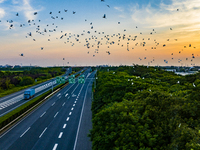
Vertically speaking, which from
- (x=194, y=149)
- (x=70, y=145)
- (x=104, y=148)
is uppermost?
(x=194, y=149)

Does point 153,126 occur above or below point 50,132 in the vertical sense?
above

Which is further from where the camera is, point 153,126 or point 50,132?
point 50,132

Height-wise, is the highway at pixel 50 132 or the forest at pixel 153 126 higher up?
the forest at pixel 153 126

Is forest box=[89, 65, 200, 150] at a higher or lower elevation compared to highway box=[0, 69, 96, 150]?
higher

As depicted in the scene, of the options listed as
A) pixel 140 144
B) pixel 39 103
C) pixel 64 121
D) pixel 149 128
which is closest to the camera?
pixel 140 144

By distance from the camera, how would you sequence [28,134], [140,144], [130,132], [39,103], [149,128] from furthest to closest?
[39,103] → [28,134] → [149,128] → [130,132] → [140,144]

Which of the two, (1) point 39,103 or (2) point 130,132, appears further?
(1) point 39,103

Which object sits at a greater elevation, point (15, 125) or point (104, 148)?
point (104, 148)

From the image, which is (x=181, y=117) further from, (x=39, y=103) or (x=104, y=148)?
(x=39, y=103)

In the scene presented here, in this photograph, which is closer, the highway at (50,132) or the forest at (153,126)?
the forest at (153,126)

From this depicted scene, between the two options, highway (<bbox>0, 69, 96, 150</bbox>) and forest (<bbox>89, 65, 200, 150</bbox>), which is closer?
forest (<bbox>89, 65, 200, 150</bbox>)

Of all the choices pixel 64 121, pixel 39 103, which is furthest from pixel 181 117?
pixel 39 103
